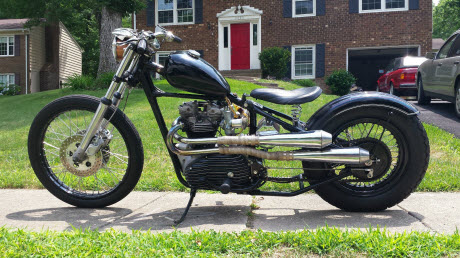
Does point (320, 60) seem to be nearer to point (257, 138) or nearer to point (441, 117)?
point (441, 117)

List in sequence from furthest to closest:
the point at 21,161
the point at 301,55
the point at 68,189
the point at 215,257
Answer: the point at 301,55 < the point at 21,161 < the point at 68,189 < the point at 215,257

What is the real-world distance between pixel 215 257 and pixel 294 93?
58.8 inches

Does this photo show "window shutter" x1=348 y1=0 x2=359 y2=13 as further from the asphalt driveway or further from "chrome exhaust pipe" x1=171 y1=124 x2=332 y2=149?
"chrome exhaust pipe" x1=171 y1=124 x2=332 y2=149

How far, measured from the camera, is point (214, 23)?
19.5 meters

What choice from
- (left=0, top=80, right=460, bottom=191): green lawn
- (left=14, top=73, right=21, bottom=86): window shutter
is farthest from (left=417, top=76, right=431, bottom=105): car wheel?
(left=14, top=73, right=21, bottom=86): window shutter

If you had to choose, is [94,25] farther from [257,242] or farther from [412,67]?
[257,242]

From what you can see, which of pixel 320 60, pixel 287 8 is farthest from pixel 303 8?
pixel 320 60

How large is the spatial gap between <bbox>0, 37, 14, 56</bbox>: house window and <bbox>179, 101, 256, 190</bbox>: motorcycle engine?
27.3 metres

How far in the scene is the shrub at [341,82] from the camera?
57.8ft

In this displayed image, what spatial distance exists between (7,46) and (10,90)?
14.0 ft

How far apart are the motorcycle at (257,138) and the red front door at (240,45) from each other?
16.0 meters

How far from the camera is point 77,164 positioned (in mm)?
3609

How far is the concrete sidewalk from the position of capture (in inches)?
121

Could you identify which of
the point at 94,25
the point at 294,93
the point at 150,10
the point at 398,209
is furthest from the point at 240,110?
the point at 94,25
